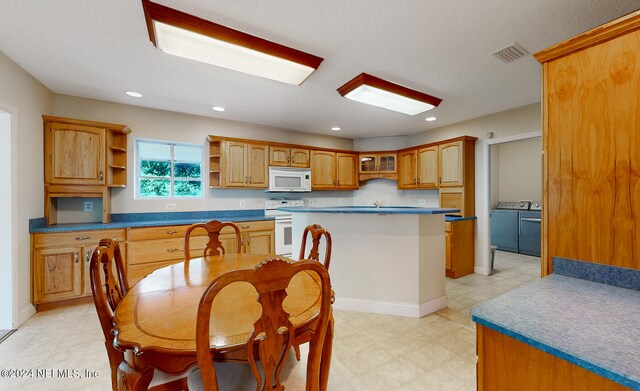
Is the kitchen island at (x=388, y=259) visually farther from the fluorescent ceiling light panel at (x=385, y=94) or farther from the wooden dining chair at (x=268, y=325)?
the wooden dining chair at (x=268, y=325)

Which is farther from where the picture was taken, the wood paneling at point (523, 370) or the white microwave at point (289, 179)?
the white microwave at point (289, 179)

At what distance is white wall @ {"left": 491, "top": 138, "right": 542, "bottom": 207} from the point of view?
5777 millimetres

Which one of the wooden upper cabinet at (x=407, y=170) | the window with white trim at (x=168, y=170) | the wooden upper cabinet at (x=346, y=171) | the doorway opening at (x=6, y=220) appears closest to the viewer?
the doorway opening at (x=6, y=220)

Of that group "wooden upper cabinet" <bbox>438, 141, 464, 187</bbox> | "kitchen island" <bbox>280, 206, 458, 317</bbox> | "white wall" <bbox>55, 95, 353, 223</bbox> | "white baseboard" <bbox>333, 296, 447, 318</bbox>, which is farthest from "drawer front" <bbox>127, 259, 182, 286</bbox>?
"wooden upper cabinet" <bbox>438, 141, 464, 187</bbox>

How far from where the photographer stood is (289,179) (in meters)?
4.51

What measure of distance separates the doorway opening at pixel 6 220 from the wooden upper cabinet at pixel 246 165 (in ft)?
7.04

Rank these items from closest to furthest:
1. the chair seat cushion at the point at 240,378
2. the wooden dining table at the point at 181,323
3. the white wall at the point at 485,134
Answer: the wooden dining table at the point at 181,323 → the chair seat cushion at the point at 240,378 → the white wall at the point at 485,134

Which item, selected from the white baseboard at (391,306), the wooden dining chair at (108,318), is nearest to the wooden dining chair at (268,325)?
the wooden dining chair at (108,318)

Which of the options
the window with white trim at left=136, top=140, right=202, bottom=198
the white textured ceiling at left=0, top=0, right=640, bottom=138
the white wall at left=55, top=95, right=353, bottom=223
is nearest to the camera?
the white textured ceiling at left=0, top=0, right=640, bottom=138

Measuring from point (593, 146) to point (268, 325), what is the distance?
1.61 m

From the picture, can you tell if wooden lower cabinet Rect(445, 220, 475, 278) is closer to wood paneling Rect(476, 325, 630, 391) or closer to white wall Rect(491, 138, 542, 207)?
white wall Rect(491, 138, 542, 207)

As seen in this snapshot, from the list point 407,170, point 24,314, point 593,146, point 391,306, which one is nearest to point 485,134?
point 407,170

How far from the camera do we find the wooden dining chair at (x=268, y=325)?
727 mm

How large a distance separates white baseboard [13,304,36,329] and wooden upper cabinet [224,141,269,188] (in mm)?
2426
